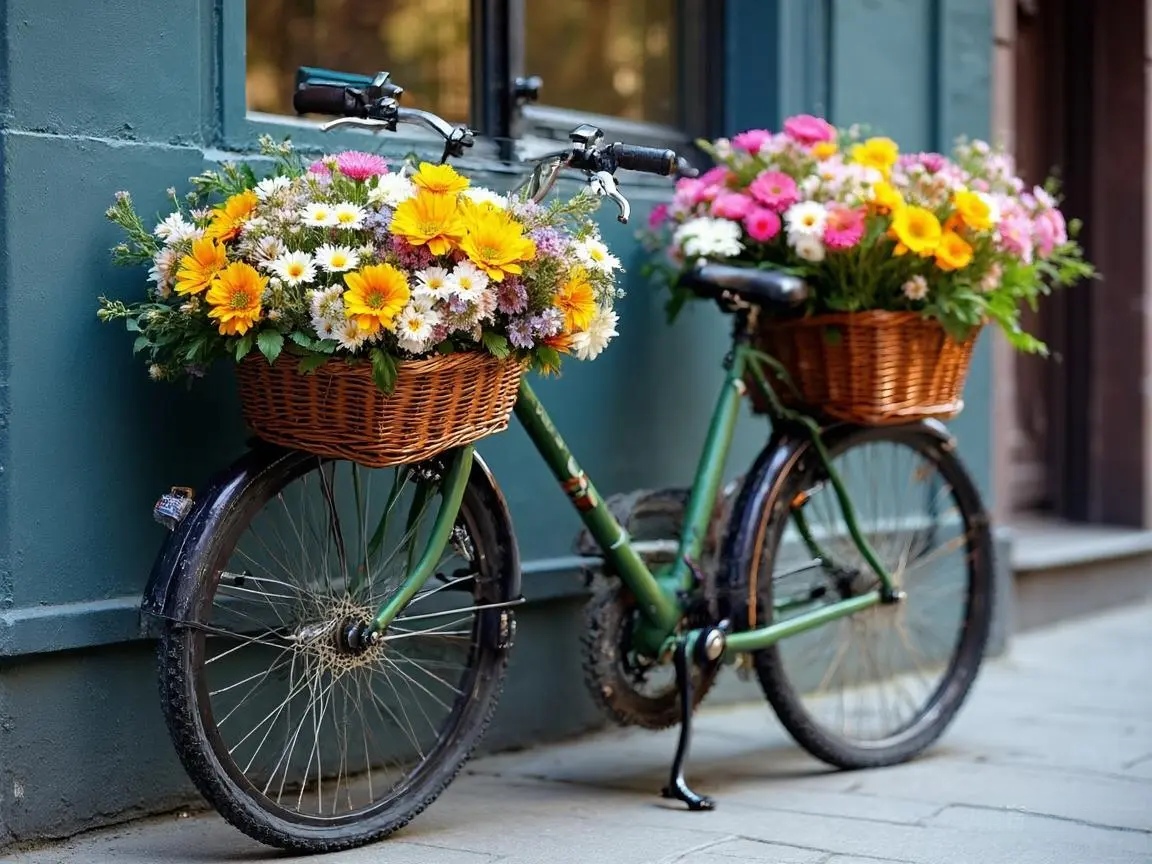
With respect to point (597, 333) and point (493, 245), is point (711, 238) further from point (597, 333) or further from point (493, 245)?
point (493, 245)

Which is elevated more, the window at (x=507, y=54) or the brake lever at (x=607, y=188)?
the window at (x=507, y=54)

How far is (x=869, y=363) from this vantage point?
395 cm

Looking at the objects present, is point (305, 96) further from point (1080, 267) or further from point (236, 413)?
point (1080, 267)

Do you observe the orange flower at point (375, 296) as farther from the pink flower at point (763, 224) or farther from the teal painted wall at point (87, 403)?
the pink flower at point (763, 224)

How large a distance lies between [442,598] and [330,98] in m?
1.16

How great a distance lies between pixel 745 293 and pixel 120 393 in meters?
1.48

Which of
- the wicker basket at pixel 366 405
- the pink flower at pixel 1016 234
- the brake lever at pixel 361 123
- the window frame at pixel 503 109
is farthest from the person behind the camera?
the pink flower at pixel 1016 234

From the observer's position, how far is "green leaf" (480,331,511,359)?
A: 3.09 metres

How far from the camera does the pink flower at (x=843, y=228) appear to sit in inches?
152

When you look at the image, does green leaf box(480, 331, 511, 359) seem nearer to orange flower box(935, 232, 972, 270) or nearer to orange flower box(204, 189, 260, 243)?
orange flower box(204, 189, 260, 243)

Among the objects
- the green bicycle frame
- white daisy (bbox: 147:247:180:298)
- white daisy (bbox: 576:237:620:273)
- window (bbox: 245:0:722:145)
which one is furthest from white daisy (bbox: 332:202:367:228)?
window (bbox: 245:0:722:145)

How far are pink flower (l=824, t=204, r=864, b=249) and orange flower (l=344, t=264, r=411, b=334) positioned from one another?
131cm

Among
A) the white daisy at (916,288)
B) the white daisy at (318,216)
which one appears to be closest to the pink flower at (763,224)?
the white daisy at (916,288)

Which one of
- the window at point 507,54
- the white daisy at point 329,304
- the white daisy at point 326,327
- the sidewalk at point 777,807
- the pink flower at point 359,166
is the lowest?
the sidewalk at point 777,807
